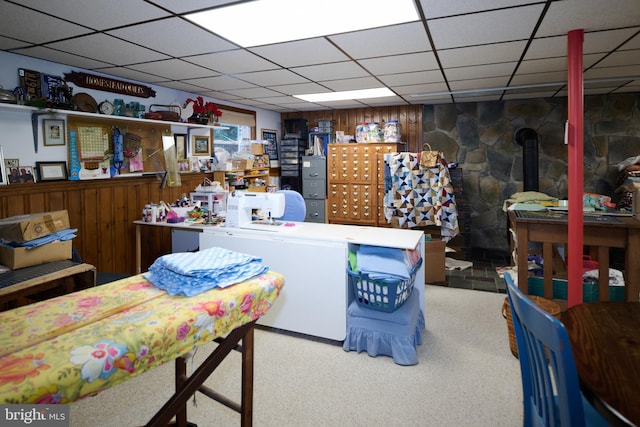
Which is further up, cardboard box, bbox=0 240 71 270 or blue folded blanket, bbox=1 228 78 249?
blue folded blanket, bbox=1 228 78 249

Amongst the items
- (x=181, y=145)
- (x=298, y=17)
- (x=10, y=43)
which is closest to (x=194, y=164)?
(x=181, y=145)

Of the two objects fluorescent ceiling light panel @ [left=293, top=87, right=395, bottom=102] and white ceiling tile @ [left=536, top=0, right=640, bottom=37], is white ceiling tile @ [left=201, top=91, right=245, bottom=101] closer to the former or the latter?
fluorescent ceiling light panel @ [left=293, top=87, right=395, bottom=102]

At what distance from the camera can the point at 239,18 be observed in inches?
98.8

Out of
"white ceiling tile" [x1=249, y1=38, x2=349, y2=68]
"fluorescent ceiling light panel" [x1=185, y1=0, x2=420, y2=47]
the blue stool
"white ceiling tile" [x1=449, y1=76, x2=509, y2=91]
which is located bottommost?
the blue stool

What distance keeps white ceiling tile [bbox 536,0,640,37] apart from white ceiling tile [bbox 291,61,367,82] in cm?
157

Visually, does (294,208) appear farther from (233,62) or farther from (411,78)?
(411,78)

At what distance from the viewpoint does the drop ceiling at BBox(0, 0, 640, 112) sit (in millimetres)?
2393

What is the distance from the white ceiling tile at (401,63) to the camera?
11.3ft

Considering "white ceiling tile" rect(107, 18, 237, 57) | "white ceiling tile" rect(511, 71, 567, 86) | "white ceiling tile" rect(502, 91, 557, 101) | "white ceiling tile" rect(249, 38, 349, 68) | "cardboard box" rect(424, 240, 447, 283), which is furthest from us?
"white ceiling tile" rect(502, 91, 557, 101)

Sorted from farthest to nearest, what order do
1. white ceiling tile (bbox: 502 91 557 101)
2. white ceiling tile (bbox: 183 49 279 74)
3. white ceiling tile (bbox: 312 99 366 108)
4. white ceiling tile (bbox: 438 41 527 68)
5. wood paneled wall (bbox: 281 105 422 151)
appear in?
wood paneled wall (bbox: 281 105 422 151)
white ceiling tile (bbox: 312 99 366 108)
white ceiling tile (bbox: 502 91 557 101)
white ceiling tile (bbox: 183 49 279 74)
white ceiling tile (bbox: 438 41 527 68)

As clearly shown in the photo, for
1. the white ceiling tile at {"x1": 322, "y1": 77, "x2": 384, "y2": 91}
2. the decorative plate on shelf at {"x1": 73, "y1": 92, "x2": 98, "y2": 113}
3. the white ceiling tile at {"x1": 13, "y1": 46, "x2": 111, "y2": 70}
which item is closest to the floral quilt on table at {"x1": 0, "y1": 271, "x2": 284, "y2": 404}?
the white ceiling tile at {"x1": 13, "y1": 46, "x2": 111, "y2": 70}

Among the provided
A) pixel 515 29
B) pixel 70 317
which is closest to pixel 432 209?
pixel 515 29

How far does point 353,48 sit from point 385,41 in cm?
28

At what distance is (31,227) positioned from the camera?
254 centimetres
